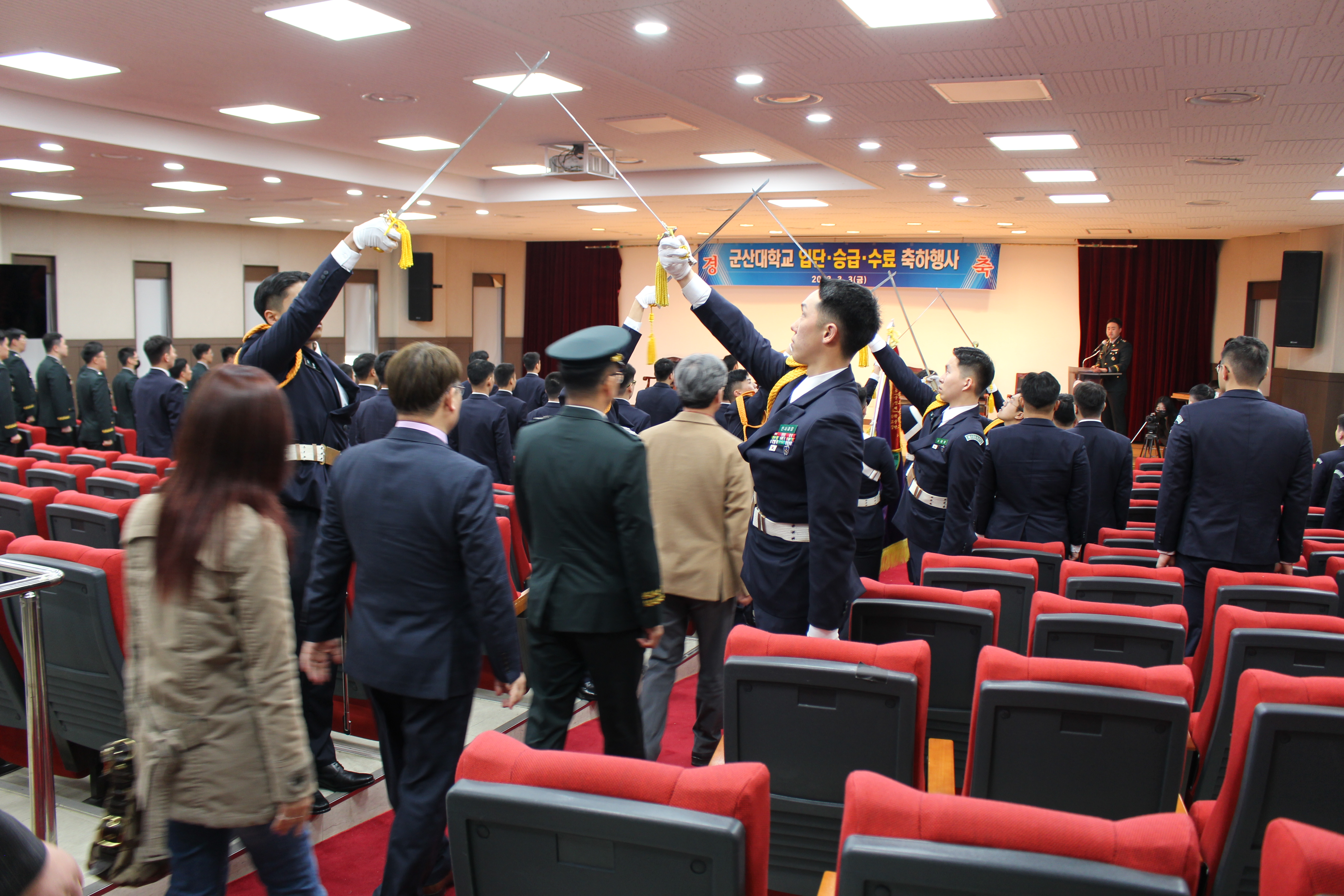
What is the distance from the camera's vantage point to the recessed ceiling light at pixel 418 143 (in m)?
8.30

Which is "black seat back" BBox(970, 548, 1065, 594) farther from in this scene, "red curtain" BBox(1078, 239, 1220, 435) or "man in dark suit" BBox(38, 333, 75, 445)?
"red curtain" BBox(1078, 239, 1220, 435)

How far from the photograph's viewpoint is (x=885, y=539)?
4.58m

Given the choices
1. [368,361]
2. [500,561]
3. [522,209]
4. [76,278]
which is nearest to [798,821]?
[500,561]

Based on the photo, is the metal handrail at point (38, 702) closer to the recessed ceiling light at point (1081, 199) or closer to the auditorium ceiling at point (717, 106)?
the auditorium ceiling at point (717, 106)

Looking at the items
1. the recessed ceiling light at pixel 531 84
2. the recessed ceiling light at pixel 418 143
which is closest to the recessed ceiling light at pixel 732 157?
the recessed ceiling light at pixel 418 143

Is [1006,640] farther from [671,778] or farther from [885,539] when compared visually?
[671,778]

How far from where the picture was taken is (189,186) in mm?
10242

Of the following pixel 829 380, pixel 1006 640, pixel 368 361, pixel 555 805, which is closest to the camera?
pixel 555 805

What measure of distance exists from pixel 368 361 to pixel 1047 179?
6.34m

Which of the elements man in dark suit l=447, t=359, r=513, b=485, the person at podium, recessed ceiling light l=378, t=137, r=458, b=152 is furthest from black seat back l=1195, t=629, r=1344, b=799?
the person at podium

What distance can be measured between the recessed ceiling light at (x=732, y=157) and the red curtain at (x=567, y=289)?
8371mm

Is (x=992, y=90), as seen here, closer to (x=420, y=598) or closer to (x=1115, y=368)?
(x=420, y=598)

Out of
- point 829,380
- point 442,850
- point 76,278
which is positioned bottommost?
point 442,850

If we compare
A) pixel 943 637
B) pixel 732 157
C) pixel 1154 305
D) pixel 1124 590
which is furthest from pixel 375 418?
pixel 1154 305
